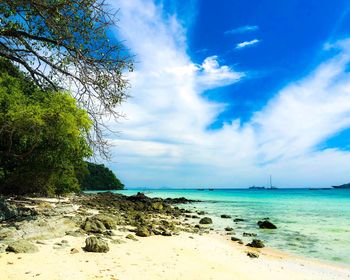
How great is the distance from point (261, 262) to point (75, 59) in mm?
7966

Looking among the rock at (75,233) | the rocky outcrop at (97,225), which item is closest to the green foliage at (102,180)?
the rocky outcrop at (97,225)

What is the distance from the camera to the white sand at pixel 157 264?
730cm

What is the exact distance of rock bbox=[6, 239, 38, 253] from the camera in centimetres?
839

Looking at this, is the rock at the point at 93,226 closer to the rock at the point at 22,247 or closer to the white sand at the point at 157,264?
the white sand at the point at 157,264

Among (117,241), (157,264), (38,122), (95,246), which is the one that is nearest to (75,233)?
(117,241)

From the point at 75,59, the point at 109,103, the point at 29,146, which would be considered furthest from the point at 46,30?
the point at 29,146

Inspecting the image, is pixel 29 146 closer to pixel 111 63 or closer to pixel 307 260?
pixel 111 63

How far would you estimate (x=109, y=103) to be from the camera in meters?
9.76

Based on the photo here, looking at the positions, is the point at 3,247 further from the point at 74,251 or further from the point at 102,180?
the point at 102,180

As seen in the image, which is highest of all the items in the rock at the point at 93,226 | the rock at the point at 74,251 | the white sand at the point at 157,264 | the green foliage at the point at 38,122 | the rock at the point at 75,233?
the green foliage at the point at 38,122

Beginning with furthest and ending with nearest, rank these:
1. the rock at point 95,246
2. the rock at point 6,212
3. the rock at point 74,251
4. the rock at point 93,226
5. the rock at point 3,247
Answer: the rock at point 6,212, the rock at point 93,226, the rock at point 95,246, the rock at point 74,251, the rock at point 3,247

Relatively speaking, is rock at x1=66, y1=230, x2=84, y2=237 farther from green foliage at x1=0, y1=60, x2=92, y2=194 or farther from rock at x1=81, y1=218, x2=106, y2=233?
green foliage at x1=0, y1=60, x2=92, y2=194

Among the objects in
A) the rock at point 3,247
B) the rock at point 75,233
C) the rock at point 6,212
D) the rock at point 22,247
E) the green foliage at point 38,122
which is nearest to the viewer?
the rock at point 3,247

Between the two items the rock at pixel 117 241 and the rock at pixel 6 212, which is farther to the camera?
the rock at pixel 6 212
